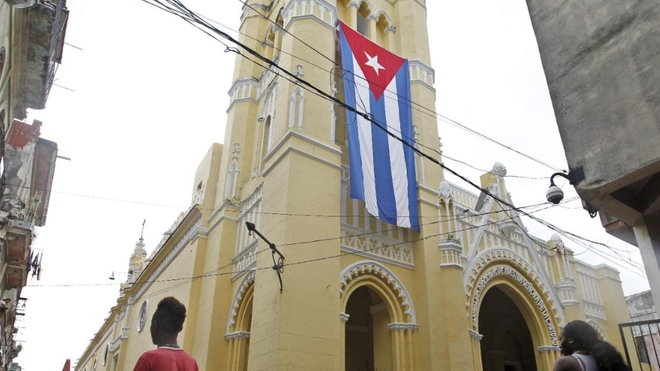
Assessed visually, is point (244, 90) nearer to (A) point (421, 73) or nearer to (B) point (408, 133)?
(A) point (421, 73)

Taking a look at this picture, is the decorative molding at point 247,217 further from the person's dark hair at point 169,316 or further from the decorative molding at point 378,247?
the person's dark hair at point 169,316

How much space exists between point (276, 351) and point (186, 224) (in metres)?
9.34

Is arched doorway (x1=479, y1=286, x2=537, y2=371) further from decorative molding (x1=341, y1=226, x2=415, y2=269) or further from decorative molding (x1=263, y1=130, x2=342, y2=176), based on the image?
decorative molding (x1=263, y1=130, x2=342, y2=176)

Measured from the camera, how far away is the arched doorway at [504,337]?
1834 centimetres

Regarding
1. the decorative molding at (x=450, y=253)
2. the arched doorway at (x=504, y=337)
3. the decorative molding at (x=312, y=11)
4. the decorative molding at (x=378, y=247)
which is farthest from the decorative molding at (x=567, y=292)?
the decorative molding at (x=312, y=11)

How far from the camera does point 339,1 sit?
57.2 feet

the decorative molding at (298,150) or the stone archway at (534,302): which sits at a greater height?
the decorative molding at (298,150)

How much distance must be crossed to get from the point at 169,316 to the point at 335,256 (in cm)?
784

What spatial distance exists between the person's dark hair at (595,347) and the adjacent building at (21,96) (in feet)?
32.1

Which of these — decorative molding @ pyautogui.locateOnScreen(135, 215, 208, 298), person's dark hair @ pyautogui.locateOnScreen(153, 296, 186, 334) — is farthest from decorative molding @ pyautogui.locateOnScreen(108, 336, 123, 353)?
person's dark hair @ pyautogui.locateOnScreen(153, 296, 186, 334)

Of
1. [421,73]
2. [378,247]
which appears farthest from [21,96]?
[421,73]

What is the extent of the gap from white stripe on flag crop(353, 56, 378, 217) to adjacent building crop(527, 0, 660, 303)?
668 cm

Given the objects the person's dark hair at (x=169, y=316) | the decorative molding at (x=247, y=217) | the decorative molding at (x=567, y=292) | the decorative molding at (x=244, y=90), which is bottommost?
Answer: the person's dark hair at (x=169, y=316)

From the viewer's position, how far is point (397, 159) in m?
13.9
